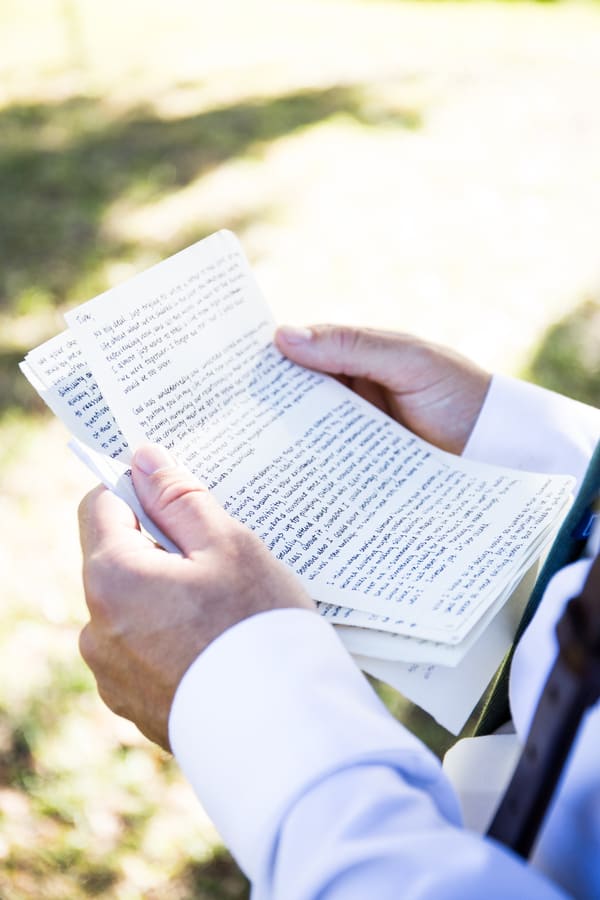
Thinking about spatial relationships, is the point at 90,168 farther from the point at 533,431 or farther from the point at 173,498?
the point at 173,498

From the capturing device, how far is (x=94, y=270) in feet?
9.78

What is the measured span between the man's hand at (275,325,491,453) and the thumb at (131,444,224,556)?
0.35 meters

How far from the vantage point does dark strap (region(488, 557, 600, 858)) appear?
517 mm

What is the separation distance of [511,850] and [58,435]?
190 cm

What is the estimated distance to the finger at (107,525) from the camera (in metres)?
0.79

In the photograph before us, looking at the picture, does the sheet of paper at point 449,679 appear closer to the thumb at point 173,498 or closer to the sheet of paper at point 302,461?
the sheet of paper at point 302,461

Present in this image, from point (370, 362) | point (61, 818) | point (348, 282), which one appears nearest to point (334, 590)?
point (370, 362)

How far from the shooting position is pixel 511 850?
58 centimetres

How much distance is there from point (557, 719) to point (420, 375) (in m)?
0.68

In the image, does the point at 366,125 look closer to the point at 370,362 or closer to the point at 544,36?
the point at 544,36

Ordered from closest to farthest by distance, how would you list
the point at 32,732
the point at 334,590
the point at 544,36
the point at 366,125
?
the point at 334,590
the point at 32,732
the point at 366,125
the point at 544,36

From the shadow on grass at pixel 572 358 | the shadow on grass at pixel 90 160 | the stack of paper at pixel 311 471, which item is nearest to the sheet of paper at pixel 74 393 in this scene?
the stack of paper at pixel 311 471

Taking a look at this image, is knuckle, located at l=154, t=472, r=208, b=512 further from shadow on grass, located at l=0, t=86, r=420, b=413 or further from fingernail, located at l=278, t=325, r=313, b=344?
shadow on grass, located at l=0, t=86, r=420, b=413

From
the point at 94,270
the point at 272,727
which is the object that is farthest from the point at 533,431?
the point at 94,270
